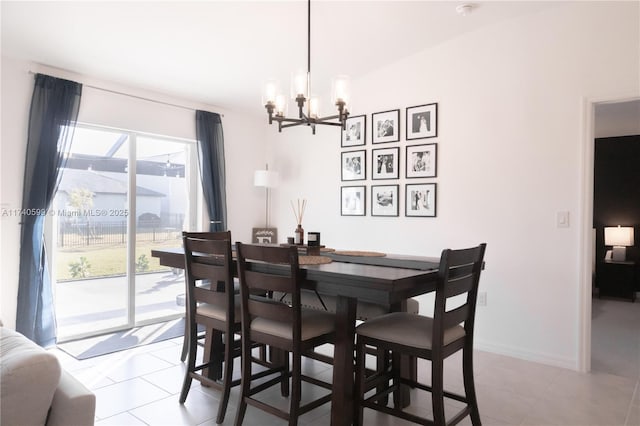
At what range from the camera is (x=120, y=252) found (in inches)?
164

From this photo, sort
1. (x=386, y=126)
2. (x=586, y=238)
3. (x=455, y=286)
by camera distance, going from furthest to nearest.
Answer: (x=386, y=126) < (x=586, y=238) < (x=455, y=286)

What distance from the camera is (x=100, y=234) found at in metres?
4.02

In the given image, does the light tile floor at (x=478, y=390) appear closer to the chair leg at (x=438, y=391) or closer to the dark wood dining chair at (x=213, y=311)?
the dark wood dining chair at (x=213, y=311)

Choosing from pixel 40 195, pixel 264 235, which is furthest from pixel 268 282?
pixel 264 235

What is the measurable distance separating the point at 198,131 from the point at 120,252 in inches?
61.7

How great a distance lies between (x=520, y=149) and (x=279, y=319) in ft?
8.45

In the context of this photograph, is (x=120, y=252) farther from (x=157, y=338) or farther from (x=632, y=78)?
(x=632, y=78)

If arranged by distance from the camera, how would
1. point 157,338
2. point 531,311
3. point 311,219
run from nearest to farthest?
point 531,311, point 157,338, point 311,219

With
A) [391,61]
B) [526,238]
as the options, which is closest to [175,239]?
[391,61]

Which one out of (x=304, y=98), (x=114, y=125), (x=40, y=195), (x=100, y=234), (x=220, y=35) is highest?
(x=220, y=35)

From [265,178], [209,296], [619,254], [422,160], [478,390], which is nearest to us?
[209,296]

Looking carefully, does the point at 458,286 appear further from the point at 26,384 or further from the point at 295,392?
the point at 26,384

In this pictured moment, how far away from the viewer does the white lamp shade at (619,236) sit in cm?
582

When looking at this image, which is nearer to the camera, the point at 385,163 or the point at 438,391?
the point at 438,391
